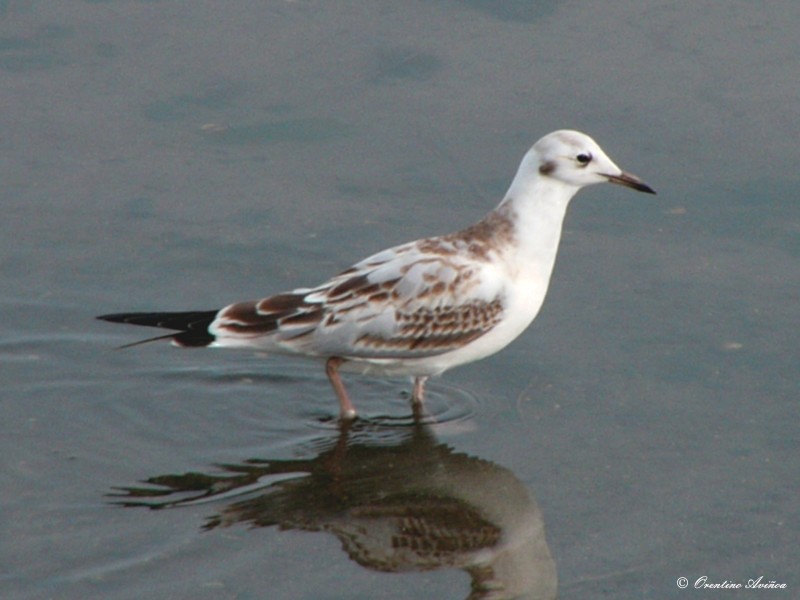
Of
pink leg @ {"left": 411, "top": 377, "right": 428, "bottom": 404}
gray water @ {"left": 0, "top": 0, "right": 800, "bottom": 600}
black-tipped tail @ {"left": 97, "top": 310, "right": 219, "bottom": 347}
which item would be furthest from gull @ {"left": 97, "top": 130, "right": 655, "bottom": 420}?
gray water @ {"left": 0, "top": 0, "right": 800, "bottom": 600}

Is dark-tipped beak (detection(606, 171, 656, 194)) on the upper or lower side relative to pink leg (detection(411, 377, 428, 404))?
upper

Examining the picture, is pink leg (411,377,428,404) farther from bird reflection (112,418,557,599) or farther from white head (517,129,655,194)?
white head (517,129,655,194)

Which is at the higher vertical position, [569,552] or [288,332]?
[288,332]

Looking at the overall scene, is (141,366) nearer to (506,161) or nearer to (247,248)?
(247,248)

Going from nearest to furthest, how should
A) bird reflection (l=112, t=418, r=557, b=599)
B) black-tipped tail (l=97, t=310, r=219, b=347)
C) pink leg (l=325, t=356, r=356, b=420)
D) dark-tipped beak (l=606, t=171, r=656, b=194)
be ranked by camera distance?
bird reflection (l=112, t=418, r=557, b=599) → black-tipped tail (l=97, t=310, r=219, b=347) → pink leg (l=325, t=356, r=356, b=420) → dark-tipped beak (l=606, t=171, r=656, b=194)

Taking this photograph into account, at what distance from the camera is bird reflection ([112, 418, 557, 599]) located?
7711mm

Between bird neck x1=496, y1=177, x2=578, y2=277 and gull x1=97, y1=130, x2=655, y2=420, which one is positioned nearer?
gull x1=97, y1=130, x2=655, y2=420

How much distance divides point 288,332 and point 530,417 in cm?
143

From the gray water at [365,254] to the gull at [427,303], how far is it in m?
0.42

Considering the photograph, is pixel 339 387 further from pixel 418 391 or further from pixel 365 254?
pixel 365 254

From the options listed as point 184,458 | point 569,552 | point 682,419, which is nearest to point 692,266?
point 682,419

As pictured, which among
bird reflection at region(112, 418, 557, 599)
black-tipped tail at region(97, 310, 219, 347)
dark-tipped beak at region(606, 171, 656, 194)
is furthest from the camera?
dark-tipped beak at region(606, 171, 656, 194)

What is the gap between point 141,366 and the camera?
9438mm

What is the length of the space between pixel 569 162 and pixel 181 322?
237 cm
